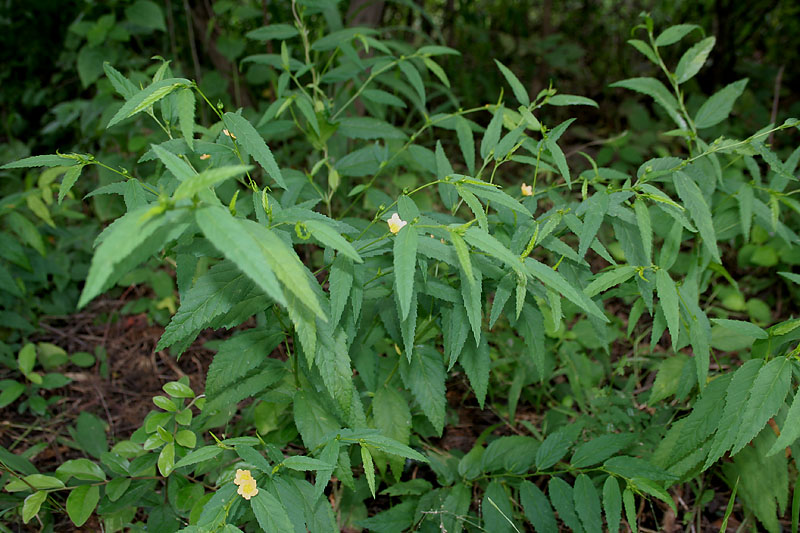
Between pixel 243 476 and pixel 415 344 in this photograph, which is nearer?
pixel 243 476

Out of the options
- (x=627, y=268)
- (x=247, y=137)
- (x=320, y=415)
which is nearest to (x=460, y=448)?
(x=320, y=415)

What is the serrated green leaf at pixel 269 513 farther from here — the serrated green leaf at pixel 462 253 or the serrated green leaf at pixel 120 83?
the serrated green leaf at pixel 120 83

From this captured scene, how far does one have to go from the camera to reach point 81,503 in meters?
1.48

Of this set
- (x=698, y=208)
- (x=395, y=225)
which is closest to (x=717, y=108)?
(x=698, y=208)

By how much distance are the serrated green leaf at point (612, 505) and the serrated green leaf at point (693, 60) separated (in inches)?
49.2

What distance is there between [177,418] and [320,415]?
385 mm

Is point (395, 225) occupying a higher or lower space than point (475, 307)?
higher

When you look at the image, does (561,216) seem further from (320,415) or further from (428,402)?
(320,415)

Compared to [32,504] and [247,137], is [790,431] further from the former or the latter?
[32,504]

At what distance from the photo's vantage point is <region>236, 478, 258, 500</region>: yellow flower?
1.13 m

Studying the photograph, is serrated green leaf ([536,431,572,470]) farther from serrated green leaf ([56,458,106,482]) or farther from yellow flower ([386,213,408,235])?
serrated green leaf ([56,458,106,482])

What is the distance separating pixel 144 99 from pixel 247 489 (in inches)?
32.0

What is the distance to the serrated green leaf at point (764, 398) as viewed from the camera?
1.19 metres

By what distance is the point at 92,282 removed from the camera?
0.72 m
